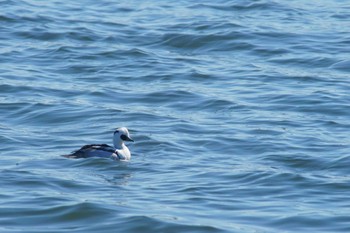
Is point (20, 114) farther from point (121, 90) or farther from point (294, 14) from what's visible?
point (294, 14)

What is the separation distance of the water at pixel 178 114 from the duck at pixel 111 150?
118mm

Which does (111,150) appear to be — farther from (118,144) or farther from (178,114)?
(178,114)

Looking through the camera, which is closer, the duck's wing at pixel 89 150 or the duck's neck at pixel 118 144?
the duck's wing at pixel 89 150

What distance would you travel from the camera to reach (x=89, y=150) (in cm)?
1744

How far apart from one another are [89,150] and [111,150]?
40 cm

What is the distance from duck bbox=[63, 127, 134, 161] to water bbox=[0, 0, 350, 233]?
0.12 m

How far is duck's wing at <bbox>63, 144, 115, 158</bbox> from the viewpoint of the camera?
1742cm

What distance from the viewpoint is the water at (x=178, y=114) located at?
14.9 metres

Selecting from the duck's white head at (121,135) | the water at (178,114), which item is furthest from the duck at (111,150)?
the water at (178,114)

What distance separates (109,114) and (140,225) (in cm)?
668

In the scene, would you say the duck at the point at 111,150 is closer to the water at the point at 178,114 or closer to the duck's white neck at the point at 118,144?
the duck's white neck at the point at 118,144

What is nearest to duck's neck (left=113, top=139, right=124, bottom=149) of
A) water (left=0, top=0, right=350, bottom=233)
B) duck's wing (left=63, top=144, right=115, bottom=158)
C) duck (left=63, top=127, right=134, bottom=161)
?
duck (left=63, top=127, right=134, bottom=161)

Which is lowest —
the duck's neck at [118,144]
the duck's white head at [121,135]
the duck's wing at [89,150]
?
the duck's wing at [89,150]

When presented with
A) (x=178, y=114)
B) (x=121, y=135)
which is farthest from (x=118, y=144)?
(x=178, y=114)
